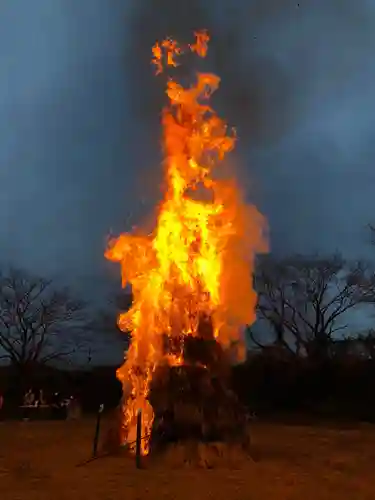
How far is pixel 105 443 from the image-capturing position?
20062 millimetres

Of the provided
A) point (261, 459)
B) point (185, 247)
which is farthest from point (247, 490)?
point (185, 247)

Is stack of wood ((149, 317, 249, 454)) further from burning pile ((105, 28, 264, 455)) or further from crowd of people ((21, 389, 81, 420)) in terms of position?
crowd of people ((21, 389, 81, 420))

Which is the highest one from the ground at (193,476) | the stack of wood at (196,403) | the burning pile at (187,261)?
the burning pile at (187,261)

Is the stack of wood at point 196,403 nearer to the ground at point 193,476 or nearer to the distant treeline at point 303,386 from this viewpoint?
the ground at point 193,476

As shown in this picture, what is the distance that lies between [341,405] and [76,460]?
31.3 meters

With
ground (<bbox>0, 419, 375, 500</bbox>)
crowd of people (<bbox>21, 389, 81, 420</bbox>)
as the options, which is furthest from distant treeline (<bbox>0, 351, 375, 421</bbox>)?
ground (<bbox>0, 419, 375, 500</bbox>)

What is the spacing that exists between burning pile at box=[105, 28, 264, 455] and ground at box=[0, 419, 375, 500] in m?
2.67

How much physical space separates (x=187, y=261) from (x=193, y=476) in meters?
6.31

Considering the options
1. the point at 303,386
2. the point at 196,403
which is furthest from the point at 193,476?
the point at 303,386

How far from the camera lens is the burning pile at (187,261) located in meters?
19.4

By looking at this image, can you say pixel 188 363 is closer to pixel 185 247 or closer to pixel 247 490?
pixel 185 247

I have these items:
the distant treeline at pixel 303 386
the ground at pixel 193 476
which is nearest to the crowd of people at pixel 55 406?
the distant treeline at pixel 303 386

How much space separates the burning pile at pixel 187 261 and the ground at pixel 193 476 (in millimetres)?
2671

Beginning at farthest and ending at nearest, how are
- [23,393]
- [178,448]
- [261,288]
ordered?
[261,288] < [23,393] < [178,448]
